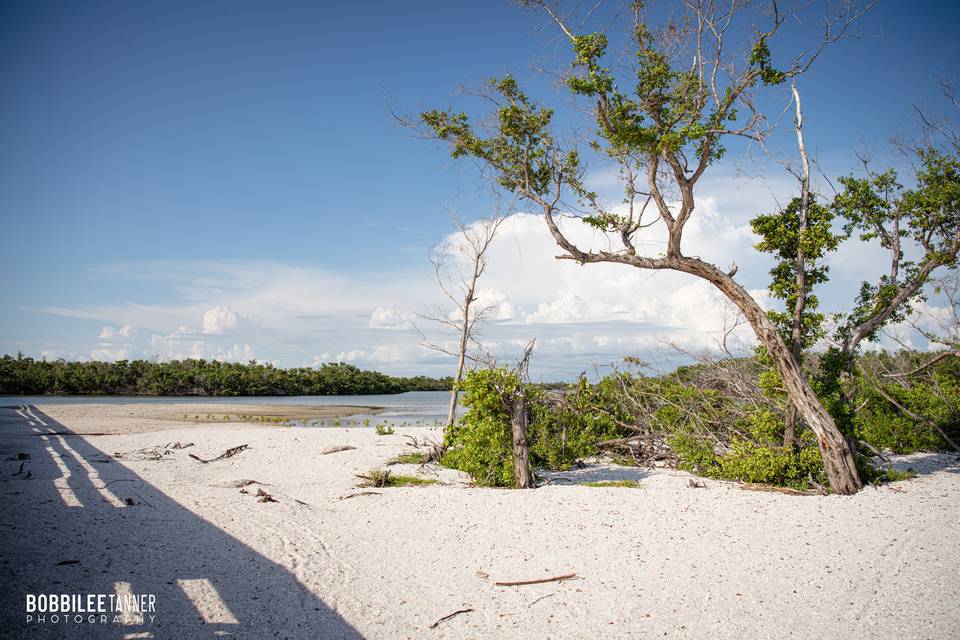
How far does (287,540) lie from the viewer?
606cm

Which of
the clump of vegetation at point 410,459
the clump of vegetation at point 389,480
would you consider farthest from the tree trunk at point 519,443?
the clump of vegetation at point 410,459

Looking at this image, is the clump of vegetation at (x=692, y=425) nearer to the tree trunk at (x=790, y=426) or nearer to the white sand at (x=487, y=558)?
the tree trunk at (x=790, y=426)

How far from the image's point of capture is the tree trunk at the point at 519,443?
28.8 ft

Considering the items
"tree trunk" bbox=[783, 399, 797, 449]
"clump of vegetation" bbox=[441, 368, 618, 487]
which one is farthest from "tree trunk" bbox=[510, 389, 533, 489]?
"tree trunk" bbox=[783, 399, 797, 449]

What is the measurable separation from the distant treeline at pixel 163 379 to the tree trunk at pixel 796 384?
27345mm

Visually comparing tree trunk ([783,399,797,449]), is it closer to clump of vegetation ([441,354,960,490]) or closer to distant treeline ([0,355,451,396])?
clump of vegetation ([441,354,960,490])

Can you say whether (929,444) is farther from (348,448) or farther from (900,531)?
(348,448)

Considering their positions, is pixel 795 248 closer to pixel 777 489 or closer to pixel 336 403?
pixel 777 489

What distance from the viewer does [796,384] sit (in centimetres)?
837

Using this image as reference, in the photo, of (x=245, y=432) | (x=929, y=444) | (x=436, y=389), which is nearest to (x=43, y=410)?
(x=245, y=432)

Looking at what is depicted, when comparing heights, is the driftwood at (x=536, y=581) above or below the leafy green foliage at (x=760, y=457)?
below

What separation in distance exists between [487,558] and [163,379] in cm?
4853

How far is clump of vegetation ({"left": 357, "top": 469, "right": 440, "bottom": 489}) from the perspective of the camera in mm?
9259

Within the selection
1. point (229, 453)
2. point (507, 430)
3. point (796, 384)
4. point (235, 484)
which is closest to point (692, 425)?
point (796, 384)
